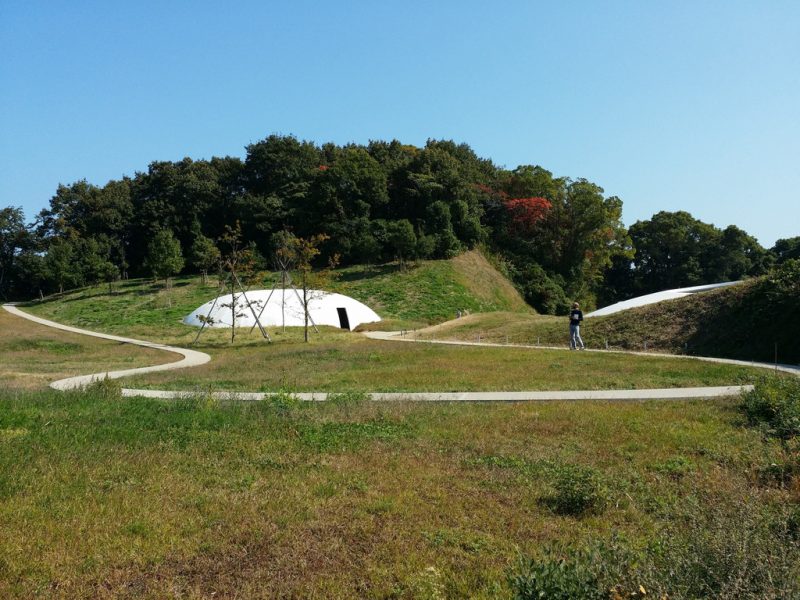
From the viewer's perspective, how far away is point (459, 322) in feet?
105

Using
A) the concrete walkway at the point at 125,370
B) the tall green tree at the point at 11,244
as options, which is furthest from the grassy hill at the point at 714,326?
the tall green tree at the point at 11,244

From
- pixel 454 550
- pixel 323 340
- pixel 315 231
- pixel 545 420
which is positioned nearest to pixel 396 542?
pixel 454 550

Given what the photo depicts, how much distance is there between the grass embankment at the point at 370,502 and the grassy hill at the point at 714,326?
38.4 ft

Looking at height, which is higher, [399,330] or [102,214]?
[102,214]

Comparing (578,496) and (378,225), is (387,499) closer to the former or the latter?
(578,496)

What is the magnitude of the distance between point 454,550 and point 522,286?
48.5m

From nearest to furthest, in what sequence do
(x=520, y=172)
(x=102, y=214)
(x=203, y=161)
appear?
(x=520, y=172), (x=102, y=214), (x=203, y=161)

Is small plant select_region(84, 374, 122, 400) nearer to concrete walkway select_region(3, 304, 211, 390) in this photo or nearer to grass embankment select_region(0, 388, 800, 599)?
concrete walkway select_region(3, 304, 211, 390)

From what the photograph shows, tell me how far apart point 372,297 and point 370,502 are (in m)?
39.0

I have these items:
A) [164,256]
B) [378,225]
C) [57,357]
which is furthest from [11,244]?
[57,357]

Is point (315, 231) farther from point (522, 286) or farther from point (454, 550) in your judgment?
point (454, 550)

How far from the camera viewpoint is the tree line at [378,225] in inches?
2020

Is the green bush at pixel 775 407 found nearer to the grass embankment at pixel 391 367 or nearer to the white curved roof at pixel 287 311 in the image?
the grass embankment at pixel 391 367

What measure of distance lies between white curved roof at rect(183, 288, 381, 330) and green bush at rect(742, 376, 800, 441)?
26557 millimetres
